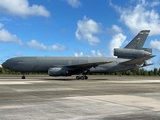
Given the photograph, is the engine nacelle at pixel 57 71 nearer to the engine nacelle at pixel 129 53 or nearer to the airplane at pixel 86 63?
the airplane at pixel 86 63

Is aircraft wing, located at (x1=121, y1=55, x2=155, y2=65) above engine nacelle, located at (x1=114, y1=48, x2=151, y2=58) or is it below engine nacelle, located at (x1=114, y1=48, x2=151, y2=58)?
below

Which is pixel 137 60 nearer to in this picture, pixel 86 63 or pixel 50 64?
pixel 86 63

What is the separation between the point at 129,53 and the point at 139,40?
2.76m

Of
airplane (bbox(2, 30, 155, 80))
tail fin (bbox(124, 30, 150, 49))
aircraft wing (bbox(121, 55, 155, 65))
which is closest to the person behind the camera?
aircraft wing (bbox(121, 55, 155, 65))

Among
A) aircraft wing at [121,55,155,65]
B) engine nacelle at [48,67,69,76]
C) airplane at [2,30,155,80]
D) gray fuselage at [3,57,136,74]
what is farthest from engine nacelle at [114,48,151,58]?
engine nacelle at [48,67,69,76]

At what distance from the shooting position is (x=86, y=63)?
33.7 meters

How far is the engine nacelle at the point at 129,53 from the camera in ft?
119

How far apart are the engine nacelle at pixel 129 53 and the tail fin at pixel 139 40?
85 centimetres

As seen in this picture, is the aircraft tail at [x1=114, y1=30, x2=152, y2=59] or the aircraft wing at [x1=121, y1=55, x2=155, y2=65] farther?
the aircraft tail at [x1=114, y1=30, x2=152, y2=59]

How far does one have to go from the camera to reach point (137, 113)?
25.6ft

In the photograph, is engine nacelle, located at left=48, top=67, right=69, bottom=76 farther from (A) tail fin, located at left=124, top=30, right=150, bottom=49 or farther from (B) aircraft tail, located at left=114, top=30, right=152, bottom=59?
(A) tail fin, located at left=124, top=30, right=150, bottom=49

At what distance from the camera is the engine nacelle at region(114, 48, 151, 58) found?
36.2 m

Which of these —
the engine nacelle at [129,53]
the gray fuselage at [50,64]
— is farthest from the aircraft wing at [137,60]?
the engine nacelle at [129,53]

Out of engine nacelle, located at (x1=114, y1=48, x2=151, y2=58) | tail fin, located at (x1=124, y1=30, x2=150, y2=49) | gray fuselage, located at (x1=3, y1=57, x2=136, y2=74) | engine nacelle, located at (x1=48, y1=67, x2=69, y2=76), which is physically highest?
tail fin, located at (x1=124, y1=30, x2=150, y2=49)
